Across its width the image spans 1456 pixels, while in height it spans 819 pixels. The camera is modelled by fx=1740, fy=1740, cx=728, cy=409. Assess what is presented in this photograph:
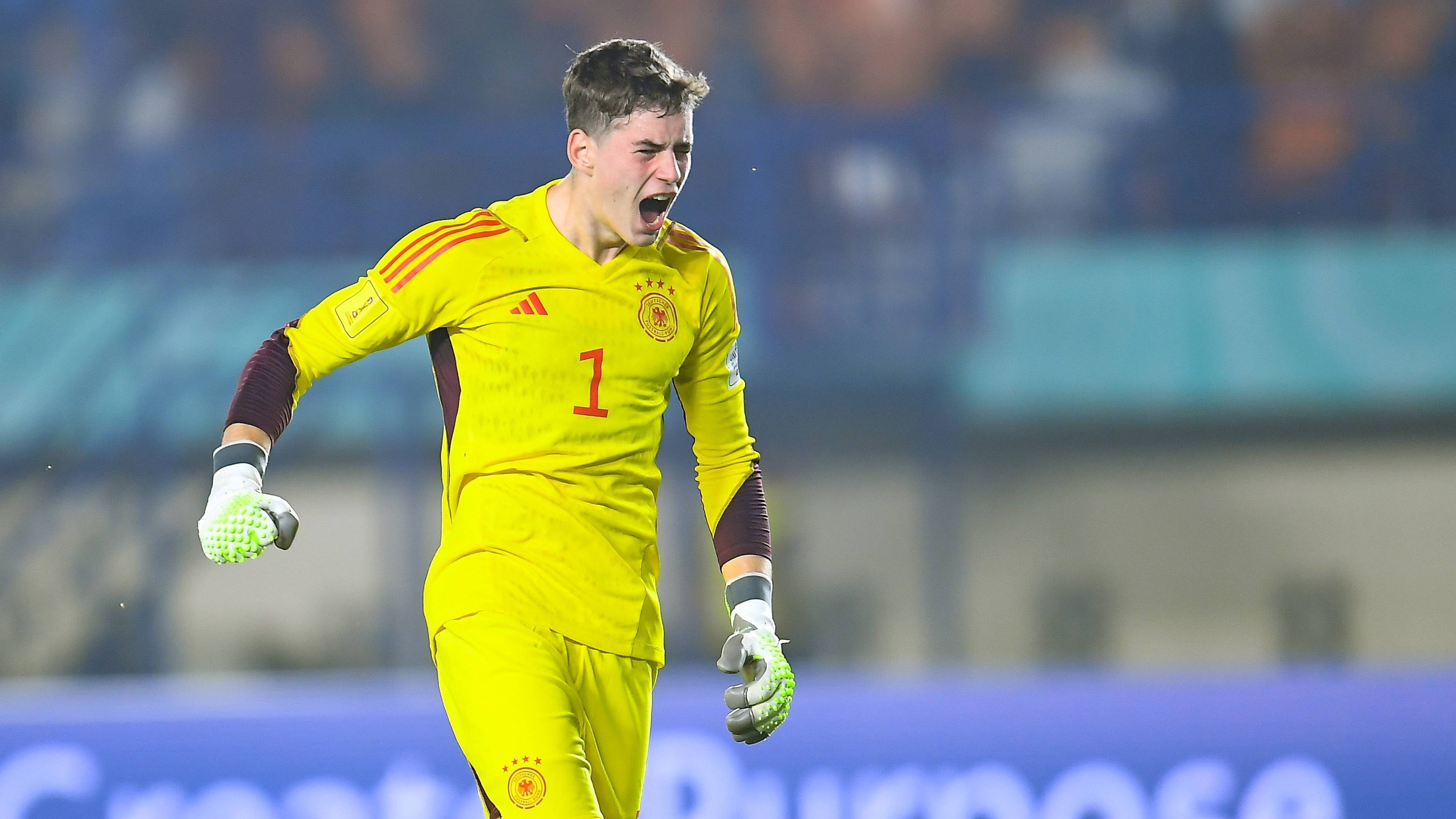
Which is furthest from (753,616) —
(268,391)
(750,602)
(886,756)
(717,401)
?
(886,756)

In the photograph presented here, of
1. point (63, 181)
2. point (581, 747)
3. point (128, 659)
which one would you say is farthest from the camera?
point (63, 181)

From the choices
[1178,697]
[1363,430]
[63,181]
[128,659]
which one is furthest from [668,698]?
[63,181]

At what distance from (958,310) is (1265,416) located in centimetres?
128

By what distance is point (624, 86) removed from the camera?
2.59 m

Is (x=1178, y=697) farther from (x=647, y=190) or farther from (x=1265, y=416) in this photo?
(x=647, y=190)

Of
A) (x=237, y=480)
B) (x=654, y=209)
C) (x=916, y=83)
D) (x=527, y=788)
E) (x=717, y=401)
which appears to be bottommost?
(x=527, y=788)

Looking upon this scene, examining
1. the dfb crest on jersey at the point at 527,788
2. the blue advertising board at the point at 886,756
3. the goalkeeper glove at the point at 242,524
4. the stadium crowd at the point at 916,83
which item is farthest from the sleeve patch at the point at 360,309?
the stadium crowd at the point at 916,83

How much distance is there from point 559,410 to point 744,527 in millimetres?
440

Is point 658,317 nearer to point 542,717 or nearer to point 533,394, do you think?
point 533,394

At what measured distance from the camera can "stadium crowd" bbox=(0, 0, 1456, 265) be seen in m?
6.96

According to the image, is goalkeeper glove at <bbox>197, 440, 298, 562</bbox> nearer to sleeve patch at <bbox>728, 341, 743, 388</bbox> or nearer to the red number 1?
the red number 1

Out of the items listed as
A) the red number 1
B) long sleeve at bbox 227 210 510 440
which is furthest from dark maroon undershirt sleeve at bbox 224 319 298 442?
the red number 1

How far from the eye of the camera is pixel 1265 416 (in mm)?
6801

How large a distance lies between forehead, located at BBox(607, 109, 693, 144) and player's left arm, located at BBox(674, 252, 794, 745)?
0.98 feet
